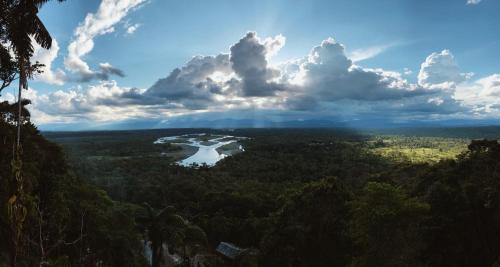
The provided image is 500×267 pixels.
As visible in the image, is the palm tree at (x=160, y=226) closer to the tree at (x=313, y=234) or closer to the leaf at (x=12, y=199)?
the tree at (x=313, y=234)

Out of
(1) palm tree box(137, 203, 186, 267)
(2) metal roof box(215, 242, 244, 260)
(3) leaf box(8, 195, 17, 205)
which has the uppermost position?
(3) leaf box(8, 195, 17, 205)

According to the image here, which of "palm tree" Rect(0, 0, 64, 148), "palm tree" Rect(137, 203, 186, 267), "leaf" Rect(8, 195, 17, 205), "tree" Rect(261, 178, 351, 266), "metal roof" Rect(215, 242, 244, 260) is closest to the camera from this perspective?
"leaf" Rect(8, 195, 17, 205)

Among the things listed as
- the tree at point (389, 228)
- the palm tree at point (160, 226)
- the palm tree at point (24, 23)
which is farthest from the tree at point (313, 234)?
the palm tree at point (24, 23)

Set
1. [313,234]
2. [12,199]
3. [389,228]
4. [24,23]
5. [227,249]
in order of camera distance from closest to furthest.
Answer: [12,199] < [24,23] < [389,228] < [313,234] < [227,249]

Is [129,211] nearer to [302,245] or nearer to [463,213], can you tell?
[302,245]

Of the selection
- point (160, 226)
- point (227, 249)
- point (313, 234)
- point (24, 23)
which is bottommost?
point (227, 249)

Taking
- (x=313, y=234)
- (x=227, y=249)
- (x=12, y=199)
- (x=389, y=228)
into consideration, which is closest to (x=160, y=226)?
(x=227, y=249)

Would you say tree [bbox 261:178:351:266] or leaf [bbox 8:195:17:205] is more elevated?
leaf [bbox 8:195:17:205]

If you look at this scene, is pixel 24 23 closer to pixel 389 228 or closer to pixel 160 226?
pixel 389 228

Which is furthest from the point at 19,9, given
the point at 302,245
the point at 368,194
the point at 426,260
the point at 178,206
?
the point at 178,206

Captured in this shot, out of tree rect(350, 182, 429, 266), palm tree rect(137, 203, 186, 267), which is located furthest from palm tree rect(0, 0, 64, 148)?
palm tree rect(137, 203, 186, 267)

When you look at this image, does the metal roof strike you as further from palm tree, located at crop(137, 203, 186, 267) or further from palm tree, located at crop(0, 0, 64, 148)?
palm tree, located at crop(0, 0, 64, 148)

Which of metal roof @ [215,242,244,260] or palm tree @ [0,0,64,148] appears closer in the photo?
palm tree @ [0,0,64,148]
